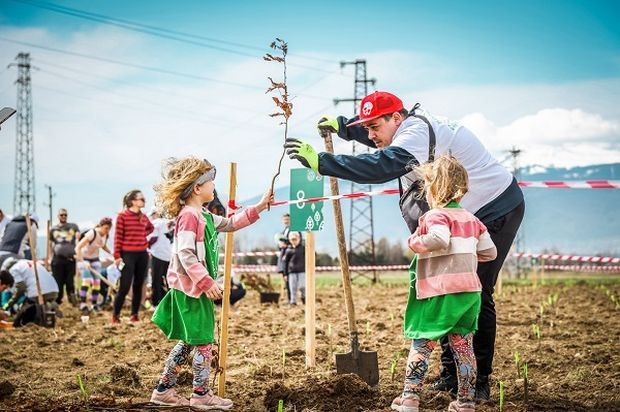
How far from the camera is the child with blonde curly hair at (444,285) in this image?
15.2 ft

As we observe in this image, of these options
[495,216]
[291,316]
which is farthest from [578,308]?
[495,216]

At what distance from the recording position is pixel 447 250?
4691 mm

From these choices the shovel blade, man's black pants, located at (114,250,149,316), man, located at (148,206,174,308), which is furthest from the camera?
man, located at (148,206,174,308)

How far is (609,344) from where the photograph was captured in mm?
A: 7980

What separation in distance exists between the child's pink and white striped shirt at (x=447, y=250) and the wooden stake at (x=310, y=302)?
2.12 metres

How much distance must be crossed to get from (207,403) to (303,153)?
5.80ft

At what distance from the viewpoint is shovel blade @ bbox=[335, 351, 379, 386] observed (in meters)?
5.88

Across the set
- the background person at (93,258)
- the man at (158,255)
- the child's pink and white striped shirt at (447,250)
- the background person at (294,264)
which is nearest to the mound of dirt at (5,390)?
the child's pink and white striped shirt at (447,250)

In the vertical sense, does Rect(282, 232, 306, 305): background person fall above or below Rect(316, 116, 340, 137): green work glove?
below

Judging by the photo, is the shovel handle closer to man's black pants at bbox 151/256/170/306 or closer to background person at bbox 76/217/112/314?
man's black pants at bbox 151/256/170/306

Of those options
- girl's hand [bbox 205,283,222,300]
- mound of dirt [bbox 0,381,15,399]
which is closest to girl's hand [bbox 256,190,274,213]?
girl's hand [bbox 205,283,222,300]

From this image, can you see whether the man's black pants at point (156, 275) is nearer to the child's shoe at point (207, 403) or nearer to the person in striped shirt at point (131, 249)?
the person in striped shirt at point (131, 249)

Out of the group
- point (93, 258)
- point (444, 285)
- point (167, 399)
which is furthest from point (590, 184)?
point (93, 258)

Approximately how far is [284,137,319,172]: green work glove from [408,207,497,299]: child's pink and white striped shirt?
0.80 metres
